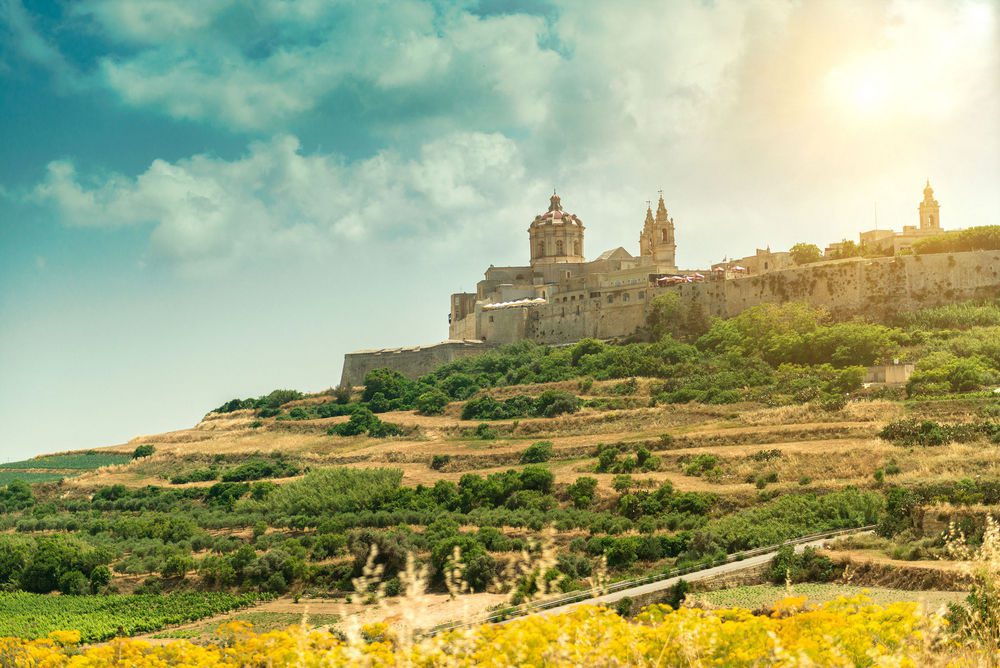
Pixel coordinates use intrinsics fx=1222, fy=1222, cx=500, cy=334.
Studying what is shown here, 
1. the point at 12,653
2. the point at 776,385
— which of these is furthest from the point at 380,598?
the point at 776,385

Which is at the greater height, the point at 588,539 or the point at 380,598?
the point at 380,598

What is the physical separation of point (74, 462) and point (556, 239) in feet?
97.6

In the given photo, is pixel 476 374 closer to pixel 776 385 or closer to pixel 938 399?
pixel 776 385

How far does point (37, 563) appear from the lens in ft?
111

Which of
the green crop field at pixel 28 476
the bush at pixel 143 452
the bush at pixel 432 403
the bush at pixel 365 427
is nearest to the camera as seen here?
the bush at pixel 365 427

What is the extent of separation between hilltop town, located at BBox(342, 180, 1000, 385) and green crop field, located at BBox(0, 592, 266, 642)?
1264 inches

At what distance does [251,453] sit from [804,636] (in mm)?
44925

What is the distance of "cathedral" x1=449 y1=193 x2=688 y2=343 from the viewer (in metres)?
61.3

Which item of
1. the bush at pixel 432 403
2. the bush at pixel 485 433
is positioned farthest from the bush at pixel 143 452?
the bush at pixel 485 433

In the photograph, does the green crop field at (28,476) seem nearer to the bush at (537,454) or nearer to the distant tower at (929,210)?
the bush at (537,454)

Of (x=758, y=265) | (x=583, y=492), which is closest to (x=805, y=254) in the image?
(x=758, y=265)

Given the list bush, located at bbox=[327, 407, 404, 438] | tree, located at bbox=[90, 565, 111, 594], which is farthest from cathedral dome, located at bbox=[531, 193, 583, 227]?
tree, located at bbox=[90, 565, 111, 594]

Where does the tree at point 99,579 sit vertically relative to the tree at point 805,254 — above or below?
below

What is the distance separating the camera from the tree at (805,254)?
59.8 meters
